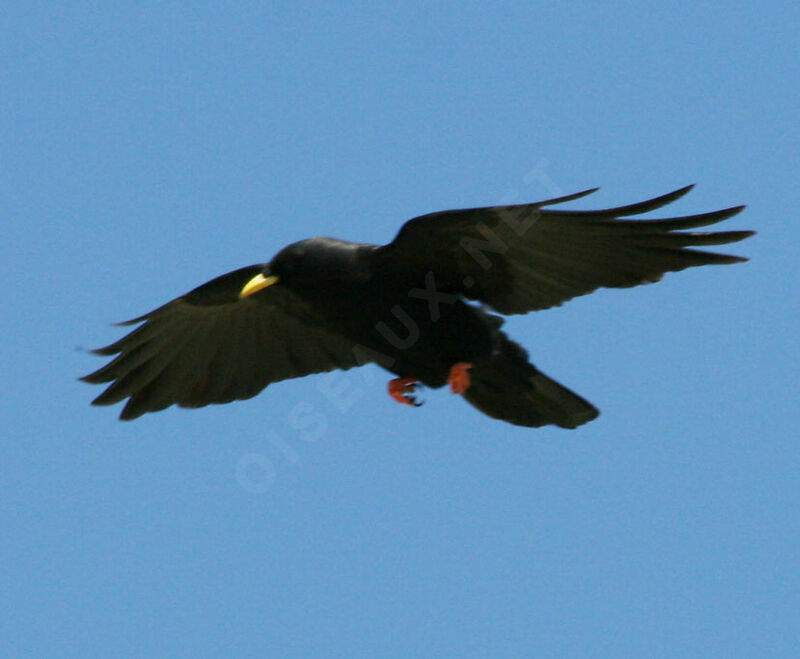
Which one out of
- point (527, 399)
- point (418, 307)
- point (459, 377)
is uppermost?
point (418, 307)

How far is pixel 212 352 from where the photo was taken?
32.6ft

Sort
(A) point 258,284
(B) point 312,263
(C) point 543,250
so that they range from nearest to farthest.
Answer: (C) point 543,250 → (B) point 312,263 → (A) point 258,284

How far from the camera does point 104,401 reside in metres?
9.87

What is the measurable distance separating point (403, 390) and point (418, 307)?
0.83 meters

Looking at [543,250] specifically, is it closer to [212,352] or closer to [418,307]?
[418,307]

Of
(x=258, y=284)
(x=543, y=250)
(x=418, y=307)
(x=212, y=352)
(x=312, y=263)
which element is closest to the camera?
(x=543, y=250)

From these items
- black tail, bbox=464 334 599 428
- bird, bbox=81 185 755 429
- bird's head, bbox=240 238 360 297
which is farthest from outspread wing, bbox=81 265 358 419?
black tail, bbox=464 334 599 428

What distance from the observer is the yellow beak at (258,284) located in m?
8.97

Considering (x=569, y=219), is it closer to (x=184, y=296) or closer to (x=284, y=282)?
(x=284, y=282)

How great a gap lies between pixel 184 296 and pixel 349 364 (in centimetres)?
128

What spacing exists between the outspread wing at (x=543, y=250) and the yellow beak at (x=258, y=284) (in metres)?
0.95

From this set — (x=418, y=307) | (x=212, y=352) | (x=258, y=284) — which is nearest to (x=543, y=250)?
(x=418, y=307)

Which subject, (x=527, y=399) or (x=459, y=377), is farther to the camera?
(x=527, y=399)

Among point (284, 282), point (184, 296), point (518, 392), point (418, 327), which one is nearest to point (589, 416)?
point (518, 392)
